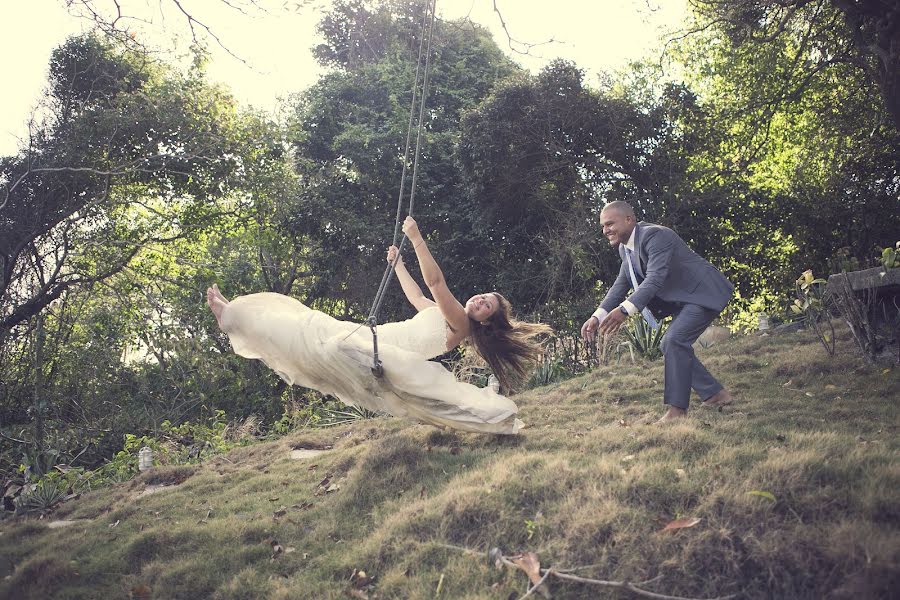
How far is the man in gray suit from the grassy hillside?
37 cm

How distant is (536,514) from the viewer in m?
3.71

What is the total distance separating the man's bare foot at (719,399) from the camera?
5684 millimetres

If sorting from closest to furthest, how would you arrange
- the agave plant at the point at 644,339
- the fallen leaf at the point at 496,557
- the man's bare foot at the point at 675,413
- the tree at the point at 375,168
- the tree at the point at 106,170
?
the fallen leaf at the point at 496,557
the man's bare foot at the point at 675,413
the agave plant at the point at 644,339
the tree at the point at 106,170
the tree at the point at 375,168

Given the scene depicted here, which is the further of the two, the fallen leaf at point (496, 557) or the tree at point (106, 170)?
the tree at point (106, 170)

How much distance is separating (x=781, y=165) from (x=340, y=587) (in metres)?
14.6

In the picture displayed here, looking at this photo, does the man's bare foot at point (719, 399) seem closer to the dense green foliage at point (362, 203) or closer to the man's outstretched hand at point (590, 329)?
the man's outstretched hand at point (590, 329)

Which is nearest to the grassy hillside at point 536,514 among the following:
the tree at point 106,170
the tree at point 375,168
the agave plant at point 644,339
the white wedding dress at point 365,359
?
the white wedding dress at point 365,359

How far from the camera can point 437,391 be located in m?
4.88

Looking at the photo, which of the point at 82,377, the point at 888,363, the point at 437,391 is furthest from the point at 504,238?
the point at 437,391

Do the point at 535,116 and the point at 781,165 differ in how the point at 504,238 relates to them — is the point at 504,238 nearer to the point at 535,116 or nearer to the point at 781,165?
the point at 535,116

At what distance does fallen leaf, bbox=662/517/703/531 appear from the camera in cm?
325

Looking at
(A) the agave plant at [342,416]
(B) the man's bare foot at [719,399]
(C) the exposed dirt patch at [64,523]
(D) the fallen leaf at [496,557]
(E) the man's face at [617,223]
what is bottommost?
(D) the fallen leaf at [496,557]

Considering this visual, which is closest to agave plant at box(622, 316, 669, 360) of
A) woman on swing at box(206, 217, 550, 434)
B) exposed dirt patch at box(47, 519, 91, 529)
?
woman on swing at box(206, 217, 550, 434)

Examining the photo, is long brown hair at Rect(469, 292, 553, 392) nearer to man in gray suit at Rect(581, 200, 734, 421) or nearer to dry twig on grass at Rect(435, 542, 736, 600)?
man in gray suit at Rect(581, 200, 734, 421)
